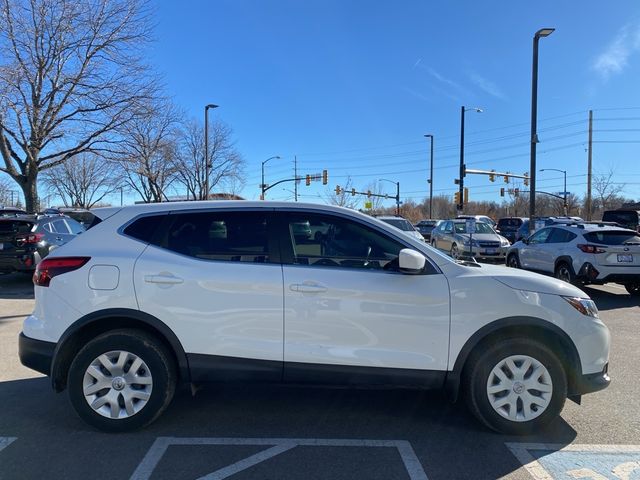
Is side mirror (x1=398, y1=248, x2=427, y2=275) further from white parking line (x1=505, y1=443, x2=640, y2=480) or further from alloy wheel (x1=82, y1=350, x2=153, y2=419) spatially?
alloy wheel (x1=82, y1=350, x2=153, y2=419)

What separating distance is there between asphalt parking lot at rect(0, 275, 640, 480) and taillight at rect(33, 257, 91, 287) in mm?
1187

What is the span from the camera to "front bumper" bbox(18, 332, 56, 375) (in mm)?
3795

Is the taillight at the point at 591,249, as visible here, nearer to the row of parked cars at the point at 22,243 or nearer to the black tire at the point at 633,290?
the black tire at the point at 633,290

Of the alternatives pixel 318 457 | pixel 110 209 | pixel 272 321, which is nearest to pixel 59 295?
pixel 110 209

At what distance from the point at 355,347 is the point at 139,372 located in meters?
1.70

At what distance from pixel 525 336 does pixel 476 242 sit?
46.7 feet

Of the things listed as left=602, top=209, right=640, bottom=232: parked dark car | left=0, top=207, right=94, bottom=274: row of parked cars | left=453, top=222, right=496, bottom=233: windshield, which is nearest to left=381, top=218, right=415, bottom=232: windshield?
left=453, top=222, right=496, bottom=233: windshield

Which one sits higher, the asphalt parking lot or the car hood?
the car hood

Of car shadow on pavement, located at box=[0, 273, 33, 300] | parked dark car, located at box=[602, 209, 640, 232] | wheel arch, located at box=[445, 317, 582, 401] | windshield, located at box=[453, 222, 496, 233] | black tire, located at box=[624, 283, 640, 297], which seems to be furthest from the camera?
parked dark car, located at box=[602, 209, 640, 232]

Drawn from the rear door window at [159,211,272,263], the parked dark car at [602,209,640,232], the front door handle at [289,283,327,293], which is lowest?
the front door handle at [289,283,327,293]

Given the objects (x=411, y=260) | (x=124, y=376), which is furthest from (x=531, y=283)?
(x=124, y=376)

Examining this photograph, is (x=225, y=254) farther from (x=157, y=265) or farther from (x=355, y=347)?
(x=355, y=347)

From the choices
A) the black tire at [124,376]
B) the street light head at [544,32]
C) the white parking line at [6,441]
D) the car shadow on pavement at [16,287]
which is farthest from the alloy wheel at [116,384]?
the street light head at [544,32]

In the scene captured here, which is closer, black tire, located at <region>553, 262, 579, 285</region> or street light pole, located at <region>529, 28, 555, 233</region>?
black tire, located at <region>553, 262, 579, 285</region>
